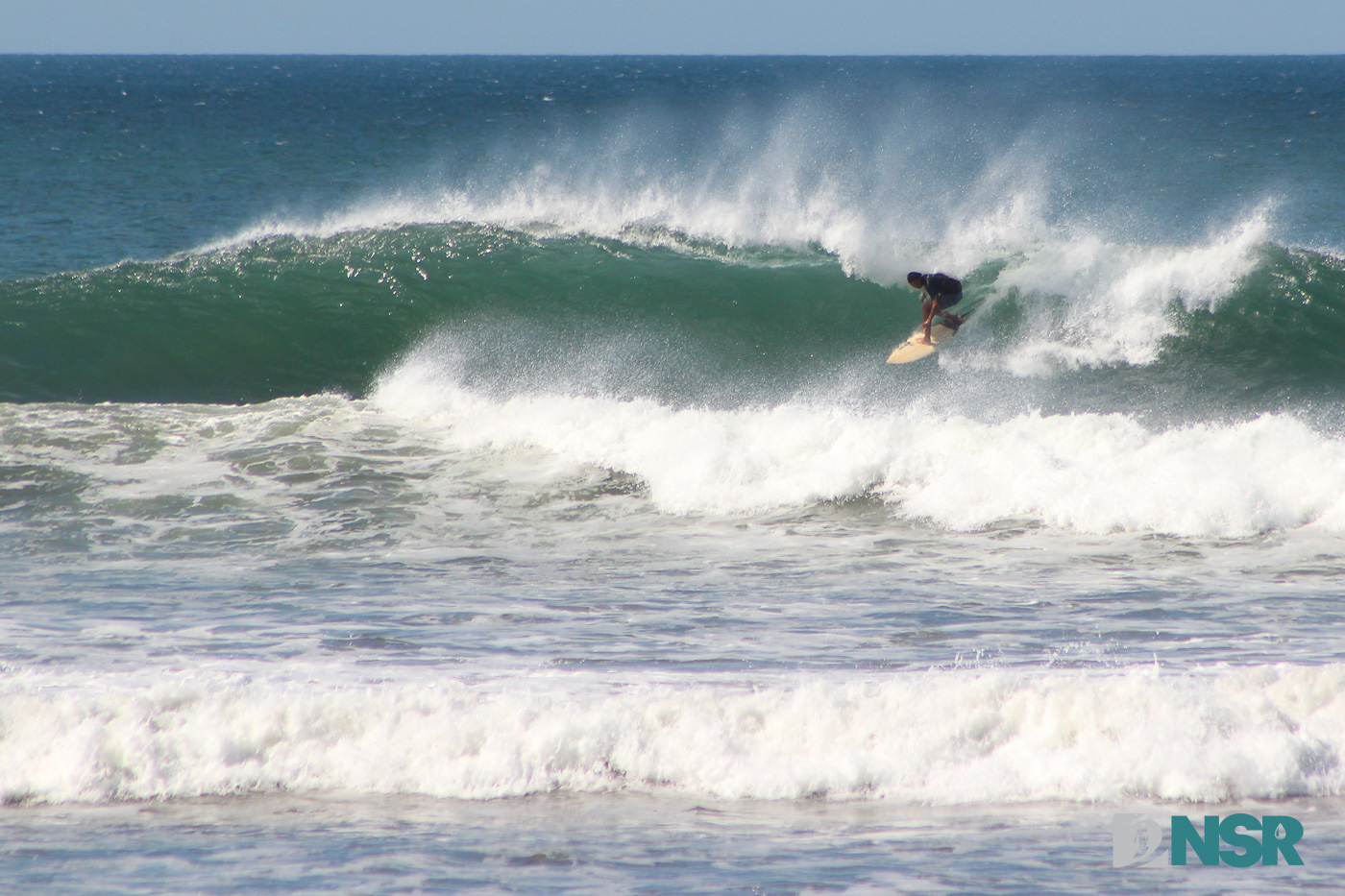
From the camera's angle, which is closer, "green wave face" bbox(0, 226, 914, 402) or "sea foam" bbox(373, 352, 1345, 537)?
"sea foam" bbox(373, 352, 1345, 537)

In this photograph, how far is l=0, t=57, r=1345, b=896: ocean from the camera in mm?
4930

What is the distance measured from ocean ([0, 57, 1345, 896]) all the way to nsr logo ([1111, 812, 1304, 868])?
8cm

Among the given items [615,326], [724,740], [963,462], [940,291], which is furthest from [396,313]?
[724,740]

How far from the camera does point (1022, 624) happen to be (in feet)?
23.2

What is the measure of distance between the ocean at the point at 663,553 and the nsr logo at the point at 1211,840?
0.26 ft

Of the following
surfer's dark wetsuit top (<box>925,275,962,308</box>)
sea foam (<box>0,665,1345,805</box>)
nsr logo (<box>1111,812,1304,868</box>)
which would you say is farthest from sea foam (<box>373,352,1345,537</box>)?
nsr logo (<box>1111,812,1304,868</box>)

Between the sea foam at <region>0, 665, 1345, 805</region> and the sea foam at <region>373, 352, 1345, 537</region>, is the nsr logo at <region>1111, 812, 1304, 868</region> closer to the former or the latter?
the sea foam at <region>0, 665, 1345, 805</region>

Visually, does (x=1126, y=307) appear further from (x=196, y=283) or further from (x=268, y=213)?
(x=268, y=213)

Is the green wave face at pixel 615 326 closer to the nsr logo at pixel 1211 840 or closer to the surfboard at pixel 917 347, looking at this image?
the surfboard at pixel 917 347

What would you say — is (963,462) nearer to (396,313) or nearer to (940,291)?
(940,291)

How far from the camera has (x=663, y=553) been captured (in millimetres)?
8859

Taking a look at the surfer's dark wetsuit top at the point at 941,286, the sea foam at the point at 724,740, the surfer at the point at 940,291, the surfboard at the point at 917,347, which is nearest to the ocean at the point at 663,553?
the sea foam at the point at 724,740

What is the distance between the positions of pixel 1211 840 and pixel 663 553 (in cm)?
476

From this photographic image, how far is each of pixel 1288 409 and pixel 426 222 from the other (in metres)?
11.6
